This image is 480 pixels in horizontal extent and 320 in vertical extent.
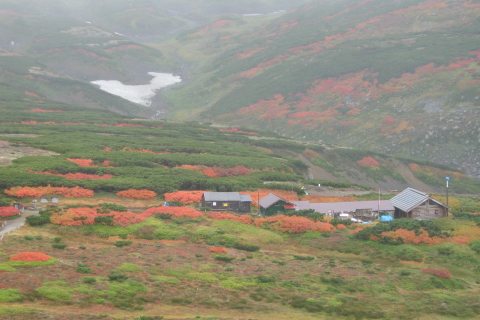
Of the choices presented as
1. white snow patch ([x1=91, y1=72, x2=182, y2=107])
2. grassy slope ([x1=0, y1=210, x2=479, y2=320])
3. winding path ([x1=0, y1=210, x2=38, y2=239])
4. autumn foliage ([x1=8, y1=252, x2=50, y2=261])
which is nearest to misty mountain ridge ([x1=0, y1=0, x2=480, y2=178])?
white snow patch ([x1=91, y1=72, x2=182, y2=107])

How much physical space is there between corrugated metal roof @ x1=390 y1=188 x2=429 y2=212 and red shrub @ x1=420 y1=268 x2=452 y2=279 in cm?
1637

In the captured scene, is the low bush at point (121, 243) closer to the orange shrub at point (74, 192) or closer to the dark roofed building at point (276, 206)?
the orange shrub at point (74, 192)

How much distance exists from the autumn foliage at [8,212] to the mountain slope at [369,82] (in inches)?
3168

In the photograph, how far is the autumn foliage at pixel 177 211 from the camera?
5100 centimetres

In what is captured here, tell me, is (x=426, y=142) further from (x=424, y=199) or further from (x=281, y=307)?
(x=281, y=307)

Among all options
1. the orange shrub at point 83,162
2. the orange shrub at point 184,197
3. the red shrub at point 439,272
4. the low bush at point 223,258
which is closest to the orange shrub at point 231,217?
the orange shrub at point 184,197

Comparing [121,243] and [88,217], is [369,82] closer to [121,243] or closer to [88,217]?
[88,217]

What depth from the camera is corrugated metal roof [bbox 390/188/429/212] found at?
5319 cm

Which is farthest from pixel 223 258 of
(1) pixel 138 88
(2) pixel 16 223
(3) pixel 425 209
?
(1) pixel 138 88

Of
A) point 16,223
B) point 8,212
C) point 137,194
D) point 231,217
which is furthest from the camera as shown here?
point 137,194

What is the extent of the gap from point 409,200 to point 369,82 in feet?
263

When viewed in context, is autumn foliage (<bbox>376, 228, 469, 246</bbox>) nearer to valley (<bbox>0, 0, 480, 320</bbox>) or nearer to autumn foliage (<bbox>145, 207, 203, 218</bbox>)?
valley (<bbox>0, 0, 480, 320</bbox>)

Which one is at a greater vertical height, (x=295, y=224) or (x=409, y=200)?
Result: (x=409, y=200)

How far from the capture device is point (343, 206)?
57000 mm
